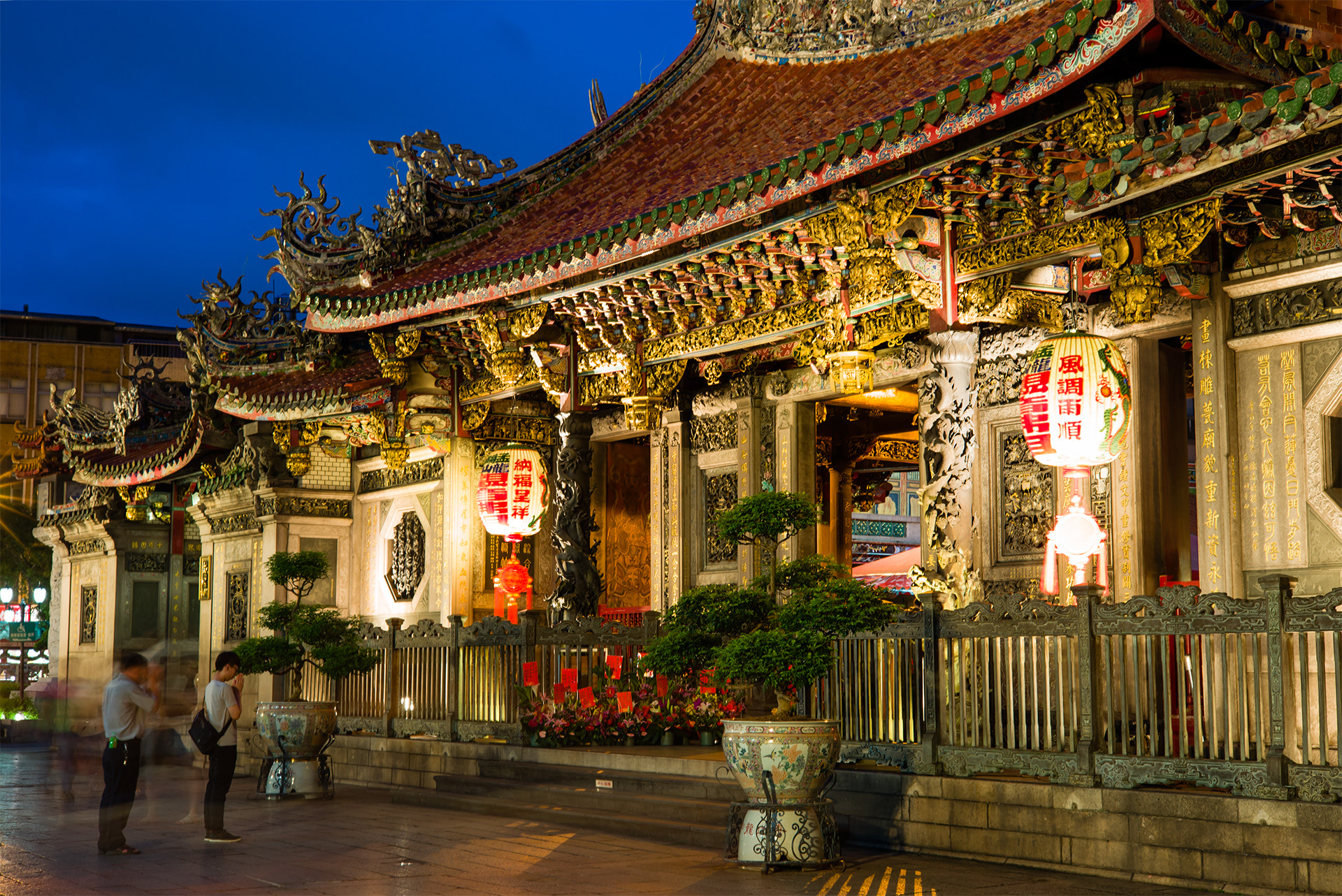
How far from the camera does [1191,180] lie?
319 inches

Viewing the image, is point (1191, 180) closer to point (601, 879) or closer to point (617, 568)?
point (601, 879)

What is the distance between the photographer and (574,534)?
43.9 feet

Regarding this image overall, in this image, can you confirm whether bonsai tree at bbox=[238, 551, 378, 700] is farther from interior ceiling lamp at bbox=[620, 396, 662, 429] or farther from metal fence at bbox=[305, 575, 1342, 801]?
metal fence at bbox=[305, 575, 1342, 801]

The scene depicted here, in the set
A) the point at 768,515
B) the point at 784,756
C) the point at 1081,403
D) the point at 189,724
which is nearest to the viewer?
the point at 784,756

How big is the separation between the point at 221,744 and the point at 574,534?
436cm

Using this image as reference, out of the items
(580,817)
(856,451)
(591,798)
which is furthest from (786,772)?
(856,451)

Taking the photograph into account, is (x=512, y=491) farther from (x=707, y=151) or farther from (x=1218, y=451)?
(x=1218, y=451)

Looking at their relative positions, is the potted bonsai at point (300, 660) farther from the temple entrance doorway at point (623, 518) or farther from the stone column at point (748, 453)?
the stone column at point (748, 453)

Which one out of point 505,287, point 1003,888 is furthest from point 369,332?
point 1003,888

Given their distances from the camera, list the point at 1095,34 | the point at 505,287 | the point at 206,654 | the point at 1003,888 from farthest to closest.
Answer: the point at 206,654 → the point at 505,287 → the point at 1095,34 → the point at 1003,888

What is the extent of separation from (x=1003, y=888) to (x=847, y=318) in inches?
198

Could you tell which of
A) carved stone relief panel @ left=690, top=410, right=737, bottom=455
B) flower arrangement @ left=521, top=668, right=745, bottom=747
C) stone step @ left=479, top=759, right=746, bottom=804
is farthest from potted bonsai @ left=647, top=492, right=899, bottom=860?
carved stone relief panel @ left=690, top=410, right=737, bottom=455

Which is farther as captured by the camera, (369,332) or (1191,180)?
(369,332)

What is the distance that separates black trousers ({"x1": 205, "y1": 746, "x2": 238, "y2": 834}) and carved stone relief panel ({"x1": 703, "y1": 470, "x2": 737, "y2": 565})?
18.8 feet
